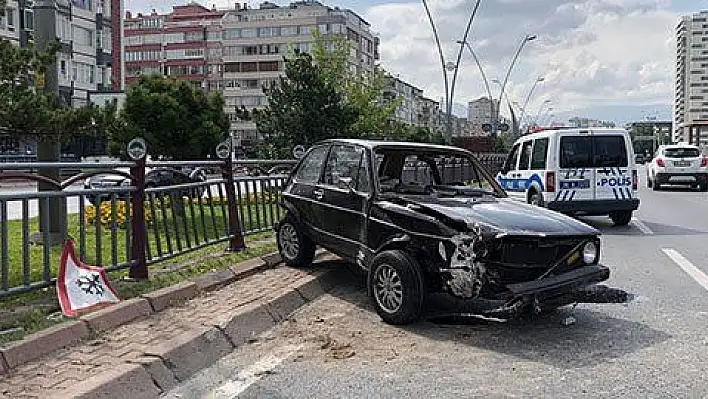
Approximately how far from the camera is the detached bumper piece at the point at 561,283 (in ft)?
21.2

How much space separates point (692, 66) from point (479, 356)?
12891 cm

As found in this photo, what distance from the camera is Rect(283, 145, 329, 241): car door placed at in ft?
29.4

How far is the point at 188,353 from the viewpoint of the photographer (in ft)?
19.2

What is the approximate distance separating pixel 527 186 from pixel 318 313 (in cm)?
949

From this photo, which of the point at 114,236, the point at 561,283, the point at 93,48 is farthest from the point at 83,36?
the point at 561,283

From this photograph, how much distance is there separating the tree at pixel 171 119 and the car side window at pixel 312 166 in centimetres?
855

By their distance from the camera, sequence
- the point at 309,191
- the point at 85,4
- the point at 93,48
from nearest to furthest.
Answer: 1. the point at 309,191
2. the point at 85,4
3. the point at 93,48

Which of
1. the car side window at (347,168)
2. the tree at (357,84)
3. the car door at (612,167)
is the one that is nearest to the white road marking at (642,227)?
the car door at (612,167)

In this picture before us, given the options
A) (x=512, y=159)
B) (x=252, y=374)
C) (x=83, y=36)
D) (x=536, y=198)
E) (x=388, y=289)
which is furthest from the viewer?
(x=83, y=36)

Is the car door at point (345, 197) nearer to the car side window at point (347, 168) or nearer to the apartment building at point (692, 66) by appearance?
the car side window at point (347, 168)

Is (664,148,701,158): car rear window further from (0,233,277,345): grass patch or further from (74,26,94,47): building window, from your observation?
(74,26,94,47): building window

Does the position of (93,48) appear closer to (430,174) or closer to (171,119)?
(171,119)

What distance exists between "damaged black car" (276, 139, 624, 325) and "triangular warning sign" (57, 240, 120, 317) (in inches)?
94.9

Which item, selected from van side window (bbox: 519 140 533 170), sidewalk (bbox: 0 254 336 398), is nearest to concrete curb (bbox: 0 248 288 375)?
sidewalk (bbox: 0 254 336 398)
